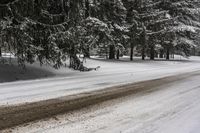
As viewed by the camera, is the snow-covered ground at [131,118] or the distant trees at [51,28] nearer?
the snow-covered ground at [131,118]

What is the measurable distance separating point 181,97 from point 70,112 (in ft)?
14.1

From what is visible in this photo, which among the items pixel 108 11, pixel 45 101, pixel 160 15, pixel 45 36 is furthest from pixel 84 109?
pixel 160 15

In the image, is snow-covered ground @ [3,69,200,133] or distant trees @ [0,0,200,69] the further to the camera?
distant trees @ [0,0,200,69]

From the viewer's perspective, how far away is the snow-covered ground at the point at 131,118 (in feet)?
21.2

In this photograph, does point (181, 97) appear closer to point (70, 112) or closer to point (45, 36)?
point (70, 112)

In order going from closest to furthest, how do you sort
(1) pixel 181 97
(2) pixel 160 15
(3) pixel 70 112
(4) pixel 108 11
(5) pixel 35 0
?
(3) pixel 70 112, (1) pixel 181 97, (5) pixel 35 0, (4) pixel 108 11, (2) pixel 160 15

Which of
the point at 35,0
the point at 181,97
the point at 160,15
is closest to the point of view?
the point at 181,97

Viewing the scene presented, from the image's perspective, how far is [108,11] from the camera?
81.8ft

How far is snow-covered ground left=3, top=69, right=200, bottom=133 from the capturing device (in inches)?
254

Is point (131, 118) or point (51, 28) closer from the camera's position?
point (131, 118)

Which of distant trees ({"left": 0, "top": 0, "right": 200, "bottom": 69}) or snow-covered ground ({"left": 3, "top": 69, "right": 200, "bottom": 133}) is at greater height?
distant trees ({"left": 0, "top": 0, "right": 200, "bottom": 69})

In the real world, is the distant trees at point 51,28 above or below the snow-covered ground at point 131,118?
above

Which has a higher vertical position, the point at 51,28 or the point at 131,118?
the point at 51,28

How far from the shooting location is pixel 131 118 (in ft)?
24.6
